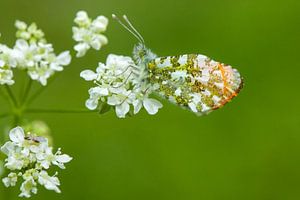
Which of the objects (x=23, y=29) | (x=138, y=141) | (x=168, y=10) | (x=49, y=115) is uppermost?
(x=168, y=10)

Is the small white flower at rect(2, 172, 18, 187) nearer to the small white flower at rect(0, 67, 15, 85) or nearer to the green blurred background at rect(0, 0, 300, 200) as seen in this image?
the small white flower at rect(0, 67, 15, 85)

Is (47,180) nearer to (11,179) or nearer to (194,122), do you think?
(11,179)

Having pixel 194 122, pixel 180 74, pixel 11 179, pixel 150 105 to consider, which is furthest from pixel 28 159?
pixel 194 122

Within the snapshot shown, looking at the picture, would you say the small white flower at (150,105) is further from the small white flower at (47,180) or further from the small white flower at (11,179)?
the small white flower at (11,179)

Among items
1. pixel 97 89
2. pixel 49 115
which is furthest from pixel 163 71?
pixel 49 115

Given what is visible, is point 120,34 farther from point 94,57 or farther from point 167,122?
point 167,122
